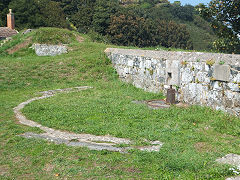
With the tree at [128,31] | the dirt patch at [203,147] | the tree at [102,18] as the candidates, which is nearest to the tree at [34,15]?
the tree at [102,18]

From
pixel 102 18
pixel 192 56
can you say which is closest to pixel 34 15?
pixel 102 18

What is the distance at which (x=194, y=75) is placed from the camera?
7762mm

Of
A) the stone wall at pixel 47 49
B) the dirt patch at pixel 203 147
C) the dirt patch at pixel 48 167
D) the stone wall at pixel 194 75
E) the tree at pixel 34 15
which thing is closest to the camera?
the dirt patch at pixel 48 167

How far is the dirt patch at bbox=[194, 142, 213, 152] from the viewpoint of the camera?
4695 millimetres

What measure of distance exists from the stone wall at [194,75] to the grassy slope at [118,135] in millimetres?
427

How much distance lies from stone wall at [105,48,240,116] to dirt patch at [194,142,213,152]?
197 centimetres

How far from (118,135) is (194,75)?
327 centimetres

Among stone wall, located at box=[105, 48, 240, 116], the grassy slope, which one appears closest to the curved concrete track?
the grassy slope

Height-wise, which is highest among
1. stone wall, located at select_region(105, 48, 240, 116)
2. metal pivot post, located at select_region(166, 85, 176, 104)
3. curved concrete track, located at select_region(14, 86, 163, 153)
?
stone wall, located at select_region(105, 48, 240, 116)

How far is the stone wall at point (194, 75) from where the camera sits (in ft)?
21.8

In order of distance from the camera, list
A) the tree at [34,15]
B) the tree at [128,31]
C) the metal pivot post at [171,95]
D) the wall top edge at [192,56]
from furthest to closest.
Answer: the tree at [128,31] < the tree at [34,15] < the metal pivot post at [171,95] < the wall top edge at [192,56]

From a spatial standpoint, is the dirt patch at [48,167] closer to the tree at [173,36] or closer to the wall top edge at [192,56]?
the wall top edge at [192,56]

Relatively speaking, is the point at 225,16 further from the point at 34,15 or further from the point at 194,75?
the point at 34,15

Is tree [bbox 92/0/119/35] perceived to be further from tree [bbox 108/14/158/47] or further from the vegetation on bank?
tree [bbox 108/14/158/47]
